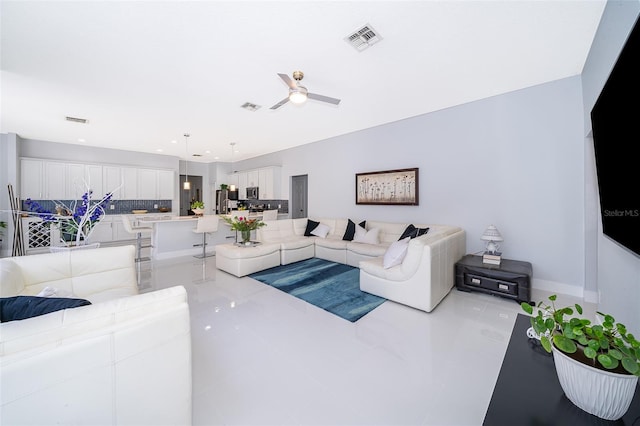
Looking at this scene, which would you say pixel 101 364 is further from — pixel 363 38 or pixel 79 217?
pixel 363 38

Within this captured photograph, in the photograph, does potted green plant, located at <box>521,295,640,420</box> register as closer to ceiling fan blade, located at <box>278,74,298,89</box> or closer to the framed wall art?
ceiling fan blade, located at <box>278,74,298,89</box>

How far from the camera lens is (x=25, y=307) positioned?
1120mm

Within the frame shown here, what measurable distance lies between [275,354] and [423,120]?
462cm

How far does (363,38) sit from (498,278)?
11.0 feet

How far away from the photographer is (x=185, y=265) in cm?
507

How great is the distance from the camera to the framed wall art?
492 centimetres

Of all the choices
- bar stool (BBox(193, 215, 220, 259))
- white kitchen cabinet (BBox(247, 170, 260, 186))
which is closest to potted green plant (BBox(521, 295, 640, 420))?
bar stool (BBox(193, 215, 220, 259))

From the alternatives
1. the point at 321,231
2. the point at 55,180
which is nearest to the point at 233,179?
the point at 55,180

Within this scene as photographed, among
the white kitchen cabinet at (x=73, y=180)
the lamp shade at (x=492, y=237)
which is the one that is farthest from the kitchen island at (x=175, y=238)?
the lamp shade at (x=492, y=237)

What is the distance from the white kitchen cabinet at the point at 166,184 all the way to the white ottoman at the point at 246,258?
5.33 metres

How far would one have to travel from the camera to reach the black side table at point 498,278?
3095 mm

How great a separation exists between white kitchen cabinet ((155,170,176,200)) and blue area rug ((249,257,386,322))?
20.0 feet

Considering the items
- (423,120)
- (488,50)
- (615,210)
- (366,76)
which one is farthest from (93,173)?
(615,210)

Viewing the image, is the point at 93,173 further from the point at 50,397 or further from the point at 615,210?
the point at 615,210
